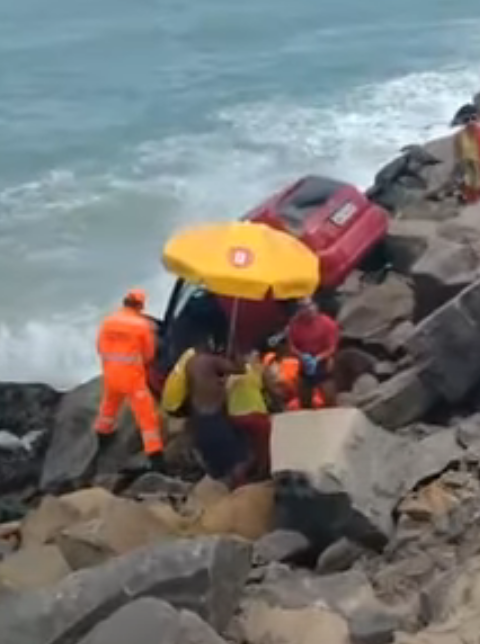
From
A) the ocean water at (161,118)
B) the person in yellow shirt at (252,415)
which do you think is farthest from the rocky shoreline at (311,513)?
the ocean water at (161,118)

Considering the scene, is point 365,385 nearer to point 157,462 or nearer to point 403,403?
point 403,403

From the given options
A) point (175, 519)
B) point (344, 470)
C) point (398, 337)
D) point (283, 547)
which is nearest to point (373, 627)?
point (283, 547)

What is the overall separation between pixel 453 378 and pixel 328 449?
1895mm

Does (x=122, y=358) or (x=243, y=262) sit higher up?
(x=243, y=262)

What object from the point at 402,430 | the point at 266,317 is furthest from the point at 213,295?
the point at 402,430

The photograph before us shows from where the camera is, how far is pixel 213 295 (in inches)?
493

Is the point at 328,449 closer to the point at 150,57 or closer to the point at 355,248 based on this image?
the point at 355,248

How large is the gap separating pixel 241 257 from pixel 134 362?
1.10m

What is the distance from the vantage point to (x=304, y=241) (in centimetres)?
1370

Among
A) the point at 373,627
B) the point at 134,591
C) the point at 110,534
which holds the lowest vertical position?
the point at 110,534

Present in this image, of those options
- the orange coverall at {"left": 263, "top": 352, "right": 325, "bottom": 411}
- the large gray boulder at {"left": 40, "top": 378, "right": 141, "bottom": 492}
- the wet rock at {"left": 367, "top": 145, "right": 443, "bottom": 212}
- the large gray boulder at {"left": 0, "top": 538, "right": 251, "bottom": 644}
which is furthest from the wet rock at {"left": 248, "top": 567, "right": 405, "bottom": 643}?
the wet rock at {"left": 367, "top": 145, "right": 443, "bottom": 212}

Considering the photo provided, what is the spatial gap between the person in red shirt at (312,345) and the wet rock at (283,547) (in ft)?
6.17

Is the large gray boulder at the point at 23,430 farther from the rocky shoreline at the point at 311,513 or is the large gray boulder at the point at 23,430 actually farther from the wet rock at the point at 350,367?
the wet rock at the point at 350,367

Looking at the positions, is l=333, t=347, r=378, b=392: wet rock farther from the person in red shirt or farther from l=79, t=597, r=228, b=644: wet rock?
l=79, t=597, r=228, b=644: wet rock
